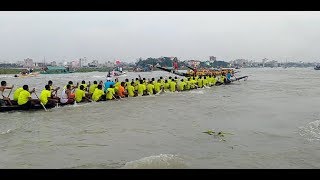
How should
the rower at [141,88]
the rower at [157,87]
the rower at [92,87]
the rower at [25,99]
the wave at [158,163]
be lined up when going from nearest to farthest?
the wave at [158,163], the rower at [25,99], the rower at [92,87], the rower at [141,88], the rower at [157,87]

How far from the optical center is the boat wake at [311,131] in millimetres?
9773

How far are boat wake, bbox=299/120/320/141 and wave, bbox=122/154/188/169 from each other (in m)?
4.38

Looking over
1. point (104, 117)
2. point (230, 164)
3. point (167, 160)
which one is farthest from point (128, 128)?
point (230, 164)

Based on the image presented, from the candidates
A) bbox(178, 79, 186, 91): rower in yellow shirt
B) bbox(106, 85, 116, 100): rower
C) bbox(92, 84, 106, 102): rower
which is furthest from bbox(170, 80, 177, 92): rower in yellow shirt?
bbox(92, 84, 106, 102): rower

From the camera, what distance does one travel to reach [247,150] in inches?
328

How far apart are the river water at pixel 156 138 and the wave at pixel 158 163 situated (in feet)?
0.07

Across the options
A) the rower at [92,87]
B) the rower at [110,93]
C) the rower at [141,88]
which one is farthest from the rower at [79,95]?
the rower at [141,88]

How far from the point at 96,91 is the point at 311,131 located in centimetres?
969

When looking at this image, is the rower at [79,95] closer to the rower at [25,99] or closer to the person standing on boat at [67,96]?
the person standing on boat at [67,96]

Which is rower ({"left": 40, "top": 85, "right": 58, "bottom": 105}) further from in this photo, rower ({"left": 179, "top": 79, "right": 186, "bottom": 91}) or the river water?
rower ({"left": 179, "top": 79, "right": 186, "bottom": 91})

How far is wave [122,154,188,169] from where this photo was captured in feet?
22.8

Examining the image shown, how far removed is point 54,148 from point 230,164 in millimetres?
4294

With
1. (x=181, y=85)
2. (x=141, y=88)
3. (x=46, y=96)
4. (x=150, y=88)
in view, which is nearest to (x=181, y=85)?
(x=181, y=85)

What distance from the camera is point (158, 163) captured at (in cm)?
712
